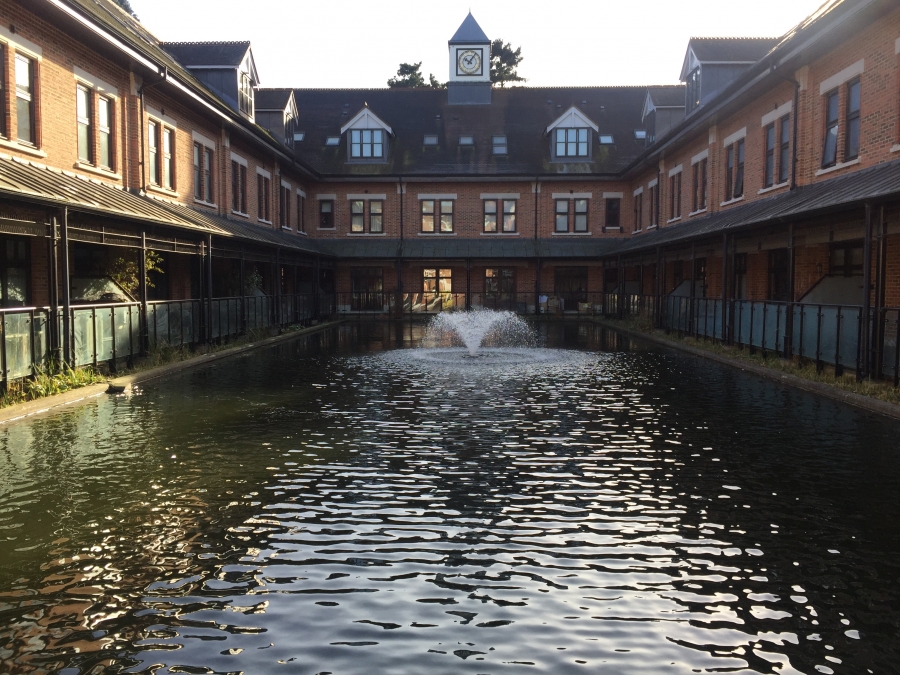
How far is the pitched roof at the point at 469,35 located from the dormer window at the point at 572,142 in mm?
8439

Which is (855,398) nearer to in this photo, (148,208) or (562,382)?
(562,382)

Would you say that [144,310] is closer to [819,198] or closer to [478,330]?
[819,198]

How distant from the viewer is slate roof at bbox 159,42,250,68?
Answer: 3036cm

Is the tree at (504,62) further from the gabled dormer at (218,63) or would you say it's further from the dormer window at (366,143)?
the gabled dormer at (218,63)

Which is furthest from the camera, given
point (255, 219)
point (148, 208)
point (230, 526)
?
point (255, 219)

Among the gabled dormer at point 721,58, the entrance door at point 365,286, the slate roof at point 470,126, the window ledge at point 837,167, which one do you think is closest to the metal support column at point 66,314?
the window ledge at point 837,167

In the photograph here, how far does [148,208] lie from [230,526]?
13.4 m

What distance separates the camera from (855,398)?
11898 mm

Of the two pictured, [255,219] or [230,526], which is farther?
[255,219]

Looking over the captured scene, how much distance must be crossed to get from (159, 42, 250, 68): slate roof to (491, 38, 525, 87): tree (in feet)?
120

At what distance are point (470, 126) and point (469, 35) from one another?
19.2ft

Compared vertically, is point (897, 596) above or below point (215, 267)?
below

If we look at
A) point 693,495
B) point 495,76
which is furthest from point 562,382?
point 495,76

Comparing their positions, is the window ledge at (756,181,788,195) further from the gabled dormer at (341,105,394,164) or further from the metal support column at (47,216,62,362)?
the gabled dormer at (341,105,394,164)
